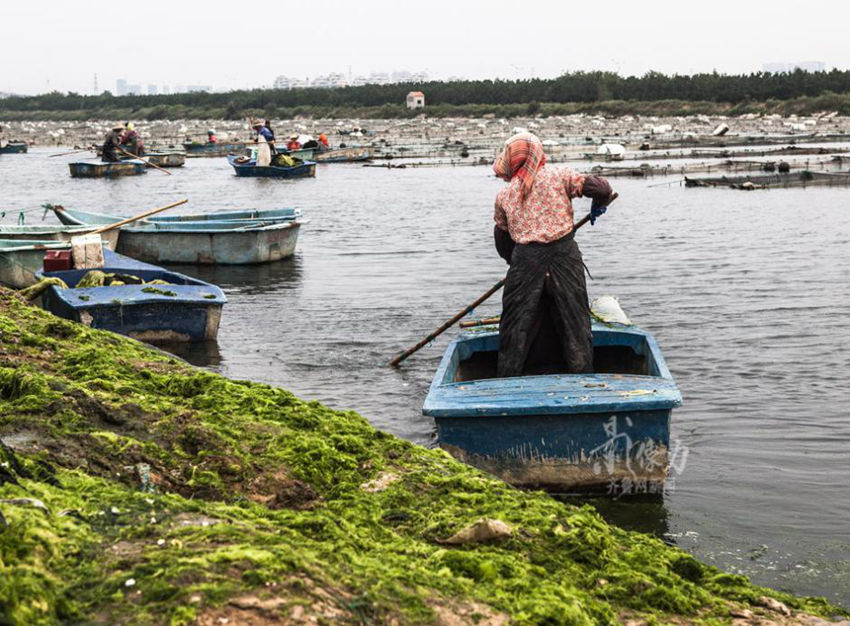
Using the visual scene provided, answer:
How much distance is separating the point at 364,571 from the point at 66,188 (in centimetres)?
3334

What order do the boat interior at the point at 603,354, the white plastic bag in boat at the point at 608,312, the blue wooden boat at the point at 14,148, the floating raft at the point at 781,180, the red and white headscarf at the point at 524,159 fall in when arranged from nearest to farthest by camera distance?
the red and white headscarf at the point at 524,159 < the boat interior at the point at 603,354 < the white plastic bag in boat at the point at 608,312 < the floating raft at the point at 781,180 < the blue wooden boat at the point at 14,148

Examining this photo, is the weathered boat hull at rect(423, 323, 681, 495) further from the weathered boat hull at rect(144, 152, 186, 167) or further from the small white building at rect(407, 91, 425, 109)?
the small white building at rect(407, 91, 425, 109)

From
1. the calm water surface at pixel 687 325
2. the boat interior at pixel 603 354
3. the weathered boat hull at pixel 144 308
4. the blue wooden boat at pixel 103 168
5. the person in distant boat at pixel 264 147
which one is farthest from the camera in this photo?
the blue wooden boat at pixel 103 168

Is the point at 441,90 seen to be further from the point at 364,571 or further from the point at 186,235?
the point at 364,571

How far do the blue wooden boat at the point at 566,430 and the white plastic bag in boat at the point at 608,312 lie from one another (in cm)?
201

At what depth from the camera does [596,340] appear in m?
8.78

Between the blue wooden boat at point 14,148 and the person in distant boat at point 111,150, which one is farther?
the blue wooden boat at point 14,148

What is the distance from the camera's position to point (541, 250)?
287 inches

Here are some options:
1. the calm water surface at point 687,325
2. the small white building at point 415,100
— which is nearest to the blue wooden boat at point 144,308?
the calm water surface at point 687,325

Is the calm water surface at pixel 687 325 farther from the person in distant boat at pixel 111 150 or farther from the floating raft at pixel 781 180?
the person in distant boat at pixel 111 150

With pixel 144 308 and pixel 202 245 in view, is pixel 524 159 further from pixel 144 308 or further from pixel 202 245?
pixel 202 245

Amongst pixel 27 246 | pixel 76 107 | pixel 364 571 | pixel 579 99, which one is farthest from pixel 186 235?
pixel 76 107

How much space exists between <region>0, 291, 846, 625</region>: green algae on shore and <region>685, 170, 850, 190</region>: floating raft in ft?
90.7

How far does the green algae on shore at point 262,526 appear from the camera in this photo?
3562 millimetres
